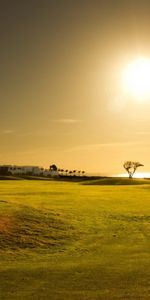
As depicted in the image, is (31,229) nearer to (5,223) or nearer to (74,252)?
(5,223)

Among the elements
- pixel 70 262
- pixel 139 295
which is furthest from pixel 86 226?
pixel 139 295

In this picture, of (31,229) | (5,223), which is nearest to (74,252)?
(31,229)

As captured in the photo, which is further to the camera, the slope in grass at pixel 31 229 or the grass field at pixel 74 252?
→ the slope in grass at pixel 31 229

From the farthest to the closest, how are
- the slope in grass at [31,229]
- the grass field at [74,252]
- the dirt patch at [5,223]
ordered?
the dirt patch at [5,223] < the slope in grass at [31,229] < the grass field at [74,252]

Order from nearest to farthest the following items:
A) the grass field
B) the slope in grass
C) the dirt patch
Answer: the grass field → the slope in grass → the dirt patch

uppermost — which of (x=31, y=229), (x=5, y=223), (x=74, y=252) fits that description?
(x=5, y=223)

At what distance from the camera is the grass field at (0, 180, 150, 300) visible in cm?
2050

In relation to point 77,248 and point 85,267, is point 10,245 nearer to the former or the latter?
point 77,248

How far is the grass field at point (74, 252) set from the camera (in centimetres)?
2050

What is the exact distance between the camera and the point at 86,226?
36.7 metres

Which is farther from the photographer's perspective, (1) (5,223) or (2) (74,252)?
(1) (5,223)

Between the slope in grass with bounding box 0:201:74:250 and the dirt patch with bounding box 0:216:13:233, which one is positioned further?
the dirt patch with bounding box 0:216:13:233

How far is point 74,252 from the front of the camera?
2897 centimetres

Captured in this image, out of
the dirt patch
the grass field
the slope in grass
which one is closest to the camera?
the grass field
